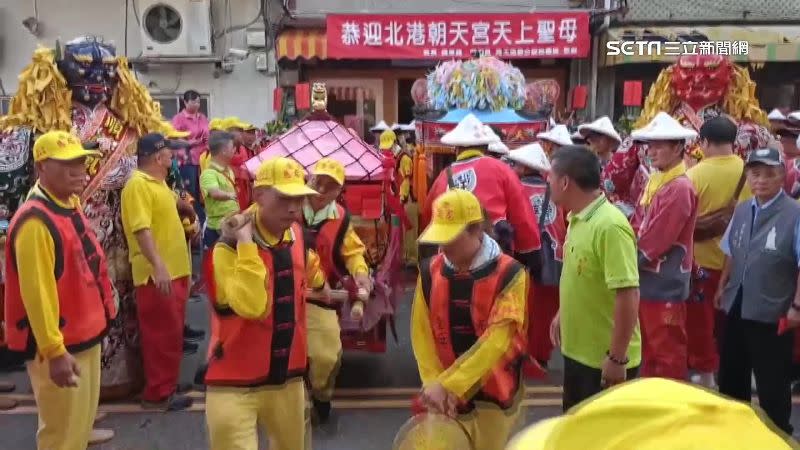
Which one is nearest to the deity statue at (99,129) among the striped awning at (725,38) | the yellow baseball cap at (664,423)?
the yellow baseball cap at (664,423)

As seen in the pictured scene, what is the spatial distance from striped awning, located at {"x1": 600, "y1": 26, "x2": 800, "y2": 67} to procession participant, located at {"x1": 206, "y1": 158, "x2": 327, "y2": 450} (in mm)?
10610

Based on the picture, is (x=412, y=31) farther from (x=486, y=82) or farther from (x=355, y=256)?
(x=355, y=256)

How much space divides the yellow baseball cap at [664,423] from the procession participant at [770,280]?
299 cm

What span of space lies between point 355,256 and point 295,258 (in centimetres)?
103

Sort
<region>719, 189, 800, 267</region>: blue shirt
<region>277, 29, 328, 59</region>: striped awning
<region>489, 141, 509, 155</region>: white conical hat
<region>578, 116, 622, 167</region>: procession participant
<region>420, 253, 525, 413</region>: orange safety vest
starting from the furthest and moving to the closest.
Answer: <region>277, 29, 328, 59</region>: striped awning
<region>578, 116, 622, 167</region>: procession participant
<region>489, 141, 509, 155</region>: white conical hat
<region>719, 189, 800, 267</region>: blue shirt
<region>420, 253, 525, 413</region>: orange safety vest

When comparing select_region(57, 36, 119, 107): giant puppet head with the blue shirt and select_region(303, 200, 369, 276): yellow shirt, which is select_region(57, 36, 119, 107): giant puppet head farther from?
the blue shirt

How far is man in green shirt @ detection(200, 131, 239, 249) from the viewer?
645 cm

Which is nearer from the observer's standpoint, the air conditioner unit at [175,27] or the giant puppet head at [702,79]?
the giant puppet head at [702,79]

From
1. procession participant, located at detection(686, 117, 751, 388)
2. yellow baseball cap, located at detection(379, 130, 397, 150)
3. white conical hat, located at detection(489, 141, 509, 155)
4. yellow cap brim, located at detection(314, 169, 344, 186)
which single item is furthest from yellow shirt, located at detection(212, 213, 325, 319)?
yellow baseball cap, located at detection(379, 130, 397, 150)

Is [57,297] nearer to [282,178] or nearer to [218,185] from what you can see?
[282,178]

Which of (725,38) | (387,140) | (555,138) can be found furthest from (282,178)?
(725,38)

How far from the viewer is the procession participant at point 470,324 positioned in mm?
2793

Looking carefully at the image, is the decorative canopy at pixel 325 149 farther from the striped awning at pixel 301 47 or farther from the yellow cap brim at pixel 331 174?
the striped awning at pixel 301 47

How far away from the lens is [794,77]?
1330 cm
